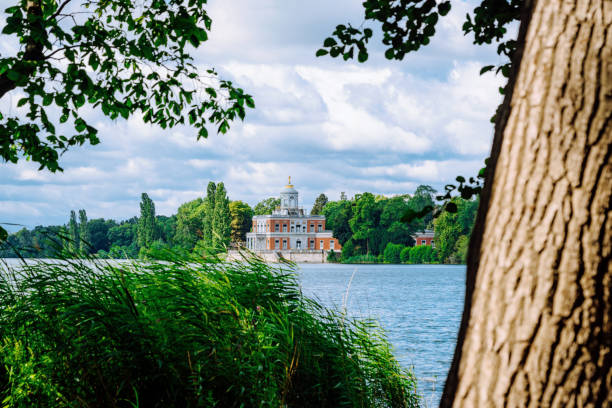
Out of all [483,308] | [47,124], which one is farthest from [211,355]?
[47,124]

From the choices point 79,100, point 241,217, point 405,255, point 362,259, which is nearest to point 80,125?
point 79,100

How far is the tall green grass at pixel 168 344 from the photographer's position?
4215 millimetres

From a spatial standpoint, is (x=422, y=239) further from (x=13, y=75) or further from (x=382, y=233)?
(x=13, y=75)

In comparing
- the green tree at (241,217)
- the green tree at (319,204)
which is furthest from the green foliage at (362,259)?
the green tree at (319,204)

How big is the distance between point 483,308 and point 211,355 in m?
2.75

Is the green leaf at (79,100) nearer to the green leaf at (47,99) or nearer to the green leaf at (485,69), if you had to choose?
the green leaf at (47,99)

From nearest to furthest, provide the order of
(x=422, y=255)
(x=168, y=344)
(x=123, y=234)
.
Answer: (x=168, y=344) → (x=123, y=234) → (x=422, y=255)

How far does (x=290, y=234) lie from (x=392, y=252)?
17288 millimetres

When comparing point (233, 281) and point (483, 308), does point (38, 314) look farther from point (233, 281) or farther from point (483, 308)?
point (483, 308)

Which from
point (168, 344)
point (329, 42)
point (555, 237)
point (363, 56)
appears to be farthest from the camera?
point (363, 56)

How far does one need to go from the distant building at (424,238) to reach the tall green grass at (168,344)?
332 ft

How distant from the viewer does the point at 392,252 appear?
101875 millimetres

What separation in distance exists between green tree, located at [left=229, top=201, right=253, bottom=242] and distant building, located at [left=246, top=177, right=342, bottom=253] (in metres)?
1.84

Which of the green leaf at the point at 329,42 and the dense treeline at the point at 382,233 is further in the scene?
the dense treeline at the point at 382,233
